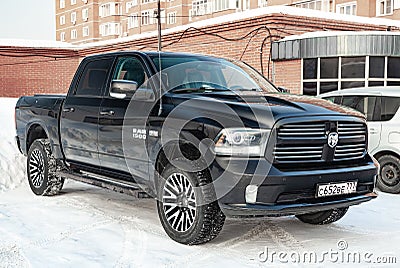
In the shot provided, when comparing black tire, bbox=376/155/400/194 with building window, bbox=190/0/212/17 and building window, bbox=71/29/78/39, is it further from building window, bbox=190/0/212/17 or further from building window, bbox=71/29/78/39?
building window, bbox=71/29/78/39

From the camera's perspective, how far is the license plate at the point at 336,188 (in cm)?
467

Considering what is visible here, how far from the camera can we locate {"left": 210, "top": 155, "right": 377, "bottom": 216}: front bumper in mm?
4438

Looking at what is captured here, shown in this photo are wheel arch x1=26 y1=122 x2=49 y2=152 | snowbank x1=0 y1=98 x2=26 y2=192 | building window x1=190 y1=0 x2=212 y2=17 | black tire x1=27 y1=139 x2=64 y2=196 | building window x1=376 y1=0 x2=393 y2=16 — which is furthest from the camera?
building window x1=190 y1=0 x2=212 y2=17

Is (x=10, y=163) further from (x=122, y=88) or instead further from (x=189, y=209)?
(x=189, y=209)

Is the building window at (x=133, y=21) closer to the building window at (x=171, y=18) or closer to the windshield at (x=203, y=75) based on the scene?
the building window at (x=171, y=18)

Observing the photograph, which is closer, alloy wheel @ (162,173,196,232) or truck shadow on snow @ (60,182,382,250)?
alloy wheel @ (162,173,196,232)

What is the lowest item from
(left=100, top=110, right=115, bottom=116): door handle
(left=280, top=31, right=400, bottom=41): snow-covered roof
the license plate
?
the license plate

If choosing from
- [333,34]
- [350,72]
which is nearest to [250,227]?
[333,34]

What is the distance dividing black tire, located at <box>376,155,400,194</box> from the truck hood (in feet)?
10.5

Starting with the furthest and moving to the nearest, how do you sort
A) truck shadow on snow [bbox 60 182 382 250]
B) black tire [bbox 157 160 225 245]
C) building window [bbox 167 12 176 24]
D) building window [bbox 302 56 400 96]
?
building window [bbox 167 12 176 24], building window [bbox 302 56 400 96], truck shadow on snow [bbox 60 182 382 250], black tire [bbox 157 160 225 245]

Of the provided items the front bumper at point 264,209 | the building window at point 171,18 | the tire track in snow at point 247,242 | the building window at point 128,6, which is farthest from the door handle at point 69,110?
the building window at point 128,6

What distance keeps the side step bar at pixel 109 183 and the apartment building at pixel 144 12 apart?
2368cm

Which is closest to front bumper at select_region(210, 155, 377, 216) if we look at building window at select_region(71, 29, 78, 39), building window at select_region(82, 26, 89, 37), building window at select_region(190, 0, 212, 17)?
building window at select_region(190, 0, 212, 17)

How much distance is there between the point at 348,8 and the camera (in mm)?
40281
